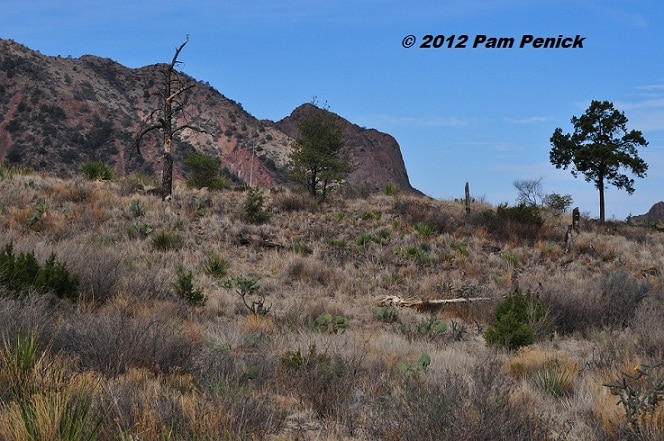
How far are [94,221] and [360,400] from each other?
49.0 ft

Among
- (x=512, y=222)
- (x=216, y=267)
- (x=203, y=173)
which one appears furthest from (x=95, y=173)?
(x=512, y=222)

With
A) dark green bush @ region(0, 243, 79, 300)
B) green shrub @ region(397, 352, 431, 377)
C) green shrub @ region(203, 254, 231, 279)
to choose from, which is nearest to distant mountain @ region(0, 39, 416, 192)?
green shrub @ region(203, 254, 231, 279)

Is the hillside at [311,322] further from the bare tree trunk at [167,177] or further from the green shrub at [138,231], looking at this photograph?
the bare tree trunk at [167,177]

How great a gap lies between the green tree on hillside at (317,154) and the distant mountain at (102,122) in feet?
58.7

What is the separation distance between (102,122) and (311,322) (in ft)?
193

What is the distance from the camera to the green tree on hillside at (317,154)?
25.2m

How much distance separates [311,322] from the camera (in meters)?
9.27

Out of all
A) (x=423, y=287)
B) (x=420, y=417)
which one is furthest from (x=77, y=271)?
(x=423, y=287)

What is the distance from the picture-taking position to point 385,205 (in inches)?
947

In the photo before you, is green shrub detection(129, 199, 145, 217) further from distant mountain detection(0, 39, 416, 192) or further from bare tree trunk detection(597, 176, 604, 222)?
bare tree trunk detection(597, 176, 604, 222)

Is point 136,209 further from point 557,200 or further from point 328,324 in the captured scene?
point 557,200

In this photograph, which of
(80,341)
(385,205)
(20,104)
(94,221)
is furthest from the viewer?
(20,104)

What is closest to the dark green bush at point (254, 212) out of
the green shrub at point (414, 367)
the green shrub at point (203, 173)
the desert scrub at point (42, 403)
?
the green shrub at point (203, 173)

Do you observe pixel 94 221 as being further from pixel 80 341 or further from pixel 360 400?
pixel 360 400
